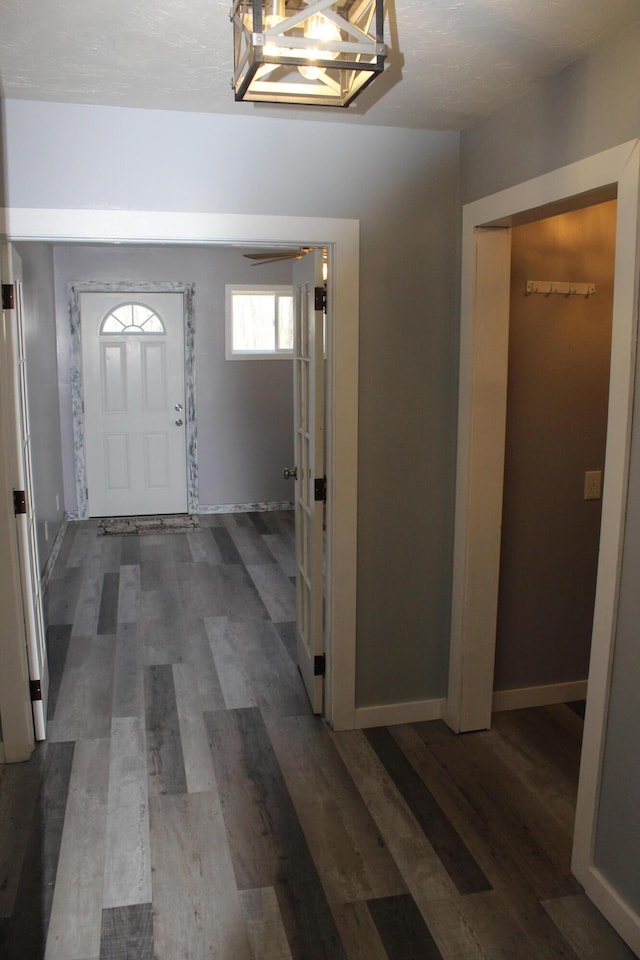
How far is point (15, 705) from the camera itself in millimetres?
3086

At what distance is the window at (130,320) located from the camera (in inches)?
274

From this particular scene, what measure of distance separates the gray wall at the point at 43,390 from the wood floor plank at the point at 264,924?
117 inches

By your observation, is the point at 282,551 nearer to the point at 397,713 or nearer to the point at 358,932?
the point at 397,713

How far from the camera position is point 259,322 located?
7367mm

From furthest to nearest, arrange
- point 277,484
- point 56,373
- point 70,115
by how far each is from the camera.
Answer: point 277,484 → point 56,373 → point 70,115

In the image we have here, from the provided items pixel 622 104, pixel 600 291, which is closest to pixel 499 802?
pixel 600 291

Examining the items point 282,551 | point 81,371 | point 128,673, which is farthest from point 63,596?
point 81,371

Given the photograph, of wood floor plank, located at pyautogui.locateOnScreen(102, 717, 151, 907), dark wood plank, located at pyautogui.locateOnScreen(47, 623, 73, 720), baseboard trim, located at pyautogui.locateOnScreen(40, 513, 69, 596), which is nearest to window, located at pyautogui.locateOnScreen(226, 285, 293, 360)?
baseboard trim, located at pyautogui.locateOnScreen(40, 513, 69, 596)

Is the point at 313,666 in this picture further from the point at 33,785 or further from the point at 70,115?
the point at 70,115

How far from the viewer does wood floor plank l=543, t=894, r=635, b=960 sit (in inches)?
85.2

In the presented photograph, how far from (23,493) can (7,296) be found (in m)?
0.75

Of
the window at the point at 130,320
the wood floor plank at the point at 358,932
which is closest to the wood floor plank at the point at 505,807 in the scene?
the wood floor plank at the point at 358,932

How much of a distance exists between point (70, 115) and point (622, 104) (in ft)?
6.07

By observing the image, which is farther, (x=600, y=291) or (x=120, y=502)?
(x=120, y=502)
